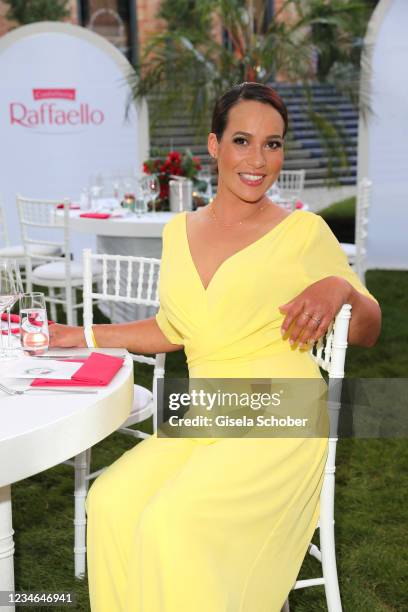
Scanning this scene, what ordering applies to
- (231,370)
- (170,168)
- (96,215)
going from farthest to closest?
(170,168), (96,215), (231,370)

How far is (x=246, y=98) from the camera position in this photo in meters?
2.12

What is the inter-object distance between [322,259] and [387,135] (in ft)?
20.3

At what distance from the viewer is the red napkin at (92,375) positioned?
6.21 feet

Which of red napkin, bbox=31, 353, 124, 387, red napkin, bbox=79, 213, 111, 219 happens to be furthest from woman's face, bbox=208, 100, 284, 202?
red napkin, bbox=79, 213, 111, 219

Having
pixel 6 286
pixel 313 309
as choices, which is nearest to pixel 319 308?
pixel 313 309

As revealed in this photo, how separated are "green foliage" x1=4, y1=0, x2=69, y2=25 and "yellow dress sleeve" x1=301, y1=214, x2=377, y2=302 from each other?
41.6ft

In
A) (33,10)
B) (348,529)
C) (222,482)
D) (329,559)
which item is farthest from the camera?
(33,10)

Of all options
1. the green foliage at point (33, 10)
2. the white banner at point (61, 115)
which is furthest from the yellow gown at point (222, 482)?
the green foliage at point (33, 10)

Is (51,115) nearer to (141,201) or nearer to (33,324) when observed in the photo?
(141,201)

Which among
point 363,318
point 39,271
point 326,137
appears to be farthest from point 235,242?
point 326,137

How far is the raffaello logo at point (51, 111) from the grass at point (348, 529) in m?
4.54

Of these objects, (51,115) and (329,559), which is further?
(51,115)

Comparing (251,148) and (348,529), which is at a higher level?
(251,148)

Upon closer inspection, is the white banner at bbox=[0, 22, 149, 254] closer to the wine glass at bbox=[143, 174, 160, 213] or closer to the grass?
the wine glass at bbox=[143, 174, 160, 213]
